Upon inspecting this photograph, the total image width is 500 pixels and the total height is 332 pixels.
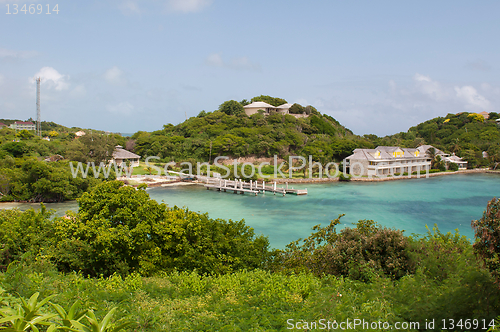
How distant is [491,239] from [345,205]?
1735 cm

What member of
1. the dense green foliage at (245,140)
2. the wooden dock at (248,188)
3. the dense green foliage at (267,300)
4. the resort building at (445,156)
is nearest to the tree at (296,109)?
the dense green foliage at (245,140)

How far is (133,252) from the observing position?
6.74 m

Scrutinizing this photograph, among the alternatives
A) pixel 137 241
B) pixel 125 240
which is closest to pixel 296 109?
pixel 137 241

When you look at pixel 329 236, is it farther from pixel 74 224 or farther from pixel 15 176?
pixel 15 176

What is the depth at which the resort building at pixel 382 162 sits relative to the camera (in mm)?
31953

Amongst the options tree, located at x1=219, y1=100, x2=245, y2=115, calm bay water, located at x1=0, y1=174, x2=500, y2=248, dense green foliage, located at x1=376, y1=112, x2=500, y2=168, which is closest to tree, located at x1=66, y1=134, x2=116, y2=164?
calm bay water, located at x1=0, y1=174, x2=500, y2=248

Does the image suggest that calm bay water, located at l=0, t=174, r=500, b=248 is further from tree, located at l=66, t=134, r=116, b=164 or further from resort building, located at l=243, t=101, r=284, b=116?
resort building, located at l=243, t=101, r=284, b=116

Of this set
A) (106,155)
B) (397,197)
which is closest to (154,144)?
(106,155)

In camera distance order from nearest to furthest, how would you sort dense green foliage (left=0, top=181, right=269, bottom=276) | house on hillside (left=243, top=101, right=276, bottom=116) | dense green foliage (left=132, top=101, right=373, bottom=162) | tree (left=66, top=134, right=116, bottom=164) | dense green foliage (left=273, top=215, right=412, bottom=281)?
1. dense green foliage (left=273, top=215, right=412, bottom=281)
2. dense green foliage (left=0, top=181, right=269, bottom=276)
3. tree (left=66, top=134, right=116, bottom=164)
4. dense green foliage (left=132, top=101, right=373, bottom=162)
5. house on hillside (left=243, top=101, right=276, bottom=116)

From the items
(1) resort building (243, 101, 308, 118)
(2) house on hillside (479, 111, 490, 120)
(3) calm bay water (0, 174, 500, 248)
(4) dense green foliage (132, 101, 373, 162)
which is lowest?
(3) calm bay water (0, 174, 500, 248)

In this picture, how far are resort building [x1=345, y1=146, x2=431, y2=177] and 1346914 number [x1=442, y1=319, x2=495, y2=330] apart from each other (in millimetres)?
30143

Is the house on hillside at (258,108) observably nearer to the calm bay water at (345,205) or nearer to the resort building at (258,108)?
the resort building at (258,108)

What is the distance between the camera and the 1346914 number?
3.02 meters

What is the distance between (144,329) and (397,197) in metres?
23.0
